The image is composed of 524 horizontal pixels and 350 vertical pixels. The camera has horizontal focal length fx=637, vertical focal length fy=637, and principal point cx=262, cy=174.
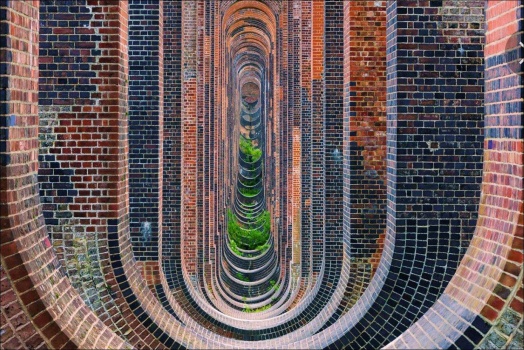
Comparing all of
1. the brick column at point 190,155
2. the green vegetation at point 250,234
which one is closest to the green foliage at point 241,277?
the green vegetation at point 250,234

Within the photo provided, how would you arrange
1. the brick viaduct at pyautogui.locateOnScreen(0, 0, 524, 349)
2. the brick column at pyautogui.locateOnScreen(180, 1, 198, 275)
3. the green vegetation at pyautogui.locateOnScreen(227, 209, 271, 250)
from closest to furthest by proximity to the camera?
1. the brick viaduct at pyautogui.locateOnScreen(0, 0, 524, 349)
2. the brick column at pyautogui.locateOnScreen(180, 1, 198, 275)
3. the green vegetation at pyautogui.locateOnScreen(227, 209, 271, 250)

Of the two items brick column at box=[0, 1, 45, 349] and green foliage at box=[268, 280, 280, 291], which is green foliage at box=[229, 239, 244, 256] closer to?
green foliage at box=[268, 280, 280, 291]

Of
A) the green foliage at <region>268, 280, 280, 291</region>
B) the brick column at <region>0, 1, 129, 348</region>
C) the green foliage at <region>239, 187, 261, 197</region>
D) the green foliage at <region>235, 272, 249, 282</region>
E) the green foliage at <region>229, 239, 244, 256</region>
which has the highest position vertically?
the brick column at <region>0, 1, 129, 348</region>

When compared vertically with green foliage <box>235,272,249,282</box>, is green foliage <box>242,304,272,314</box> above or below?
below

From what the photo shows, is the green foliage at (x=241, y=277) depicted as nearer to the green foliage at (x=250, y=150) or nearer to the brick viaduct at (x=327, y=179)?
the brick viaduct at (x=327, y=179)

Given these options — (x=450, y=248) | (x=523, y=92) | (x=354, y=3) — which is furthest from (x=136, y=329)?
(x=354, y=3)

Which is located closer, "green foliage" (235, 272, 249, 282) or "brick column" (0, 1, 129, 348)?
"brick column" (0, 1, 129, 348)

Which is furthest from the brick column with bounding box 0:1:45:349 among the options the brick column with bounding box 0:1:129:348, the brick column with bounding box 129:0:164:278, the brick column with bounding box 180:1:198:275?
the brick column with bounding box 180:1:198:275
